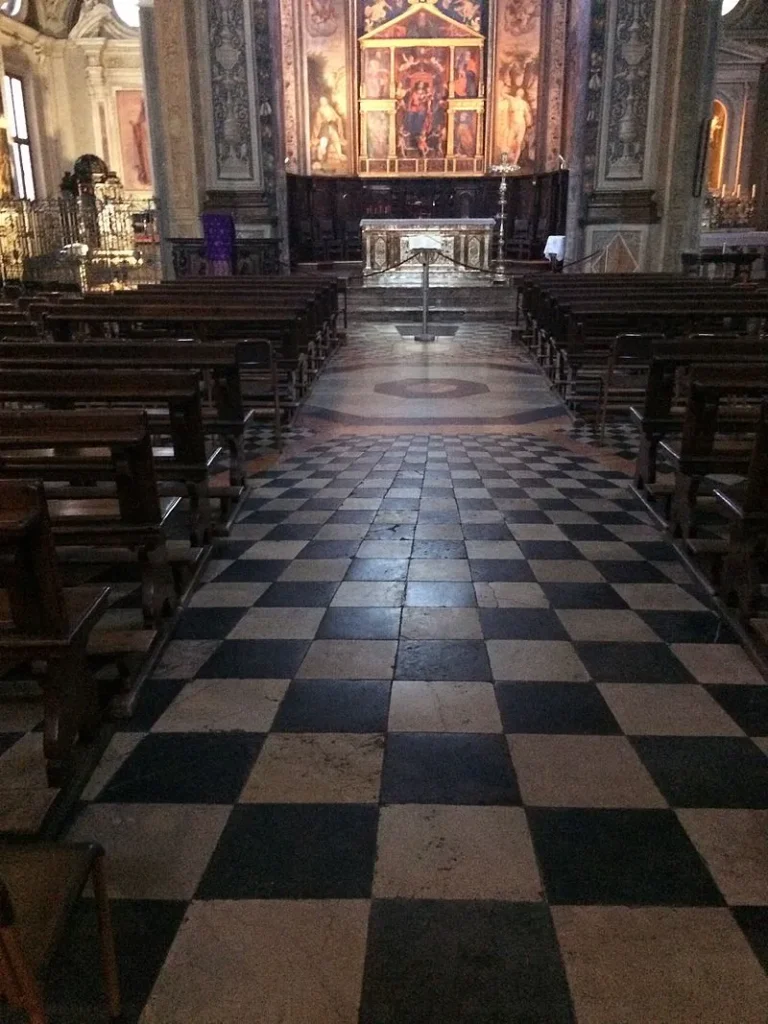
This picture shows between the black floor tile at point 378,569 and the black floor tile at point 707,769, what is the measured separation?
61.0 inches

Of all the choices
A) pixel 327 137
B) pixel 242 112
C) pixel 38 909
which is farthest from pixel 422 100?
pixel 38 909

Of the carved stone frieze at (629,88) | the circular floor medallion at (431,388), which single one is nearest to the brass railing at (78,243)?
the circular floor medallion at (431,388)

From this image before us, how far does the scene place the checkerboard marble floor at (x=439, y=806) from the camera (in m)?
1.59

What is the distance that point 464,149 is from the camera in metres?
21.6

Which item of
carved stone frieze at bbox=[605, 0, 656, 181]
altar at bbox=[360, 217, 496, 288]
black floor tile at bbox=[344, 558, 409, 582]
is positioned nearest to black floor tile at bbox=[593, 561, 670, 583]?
black floor tile at bbox=[344, 558, 409, 582]

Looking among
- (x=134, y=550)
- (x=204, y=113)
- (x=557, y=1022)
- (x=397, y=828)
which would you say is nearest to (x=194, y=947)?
(x=397, y=828)

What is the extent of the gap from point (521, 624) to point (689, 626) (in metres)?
0.68

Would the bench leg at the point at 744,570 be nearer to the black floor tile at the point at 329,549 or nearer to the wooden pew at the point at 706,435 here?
the wooden pew at the point at 706,435

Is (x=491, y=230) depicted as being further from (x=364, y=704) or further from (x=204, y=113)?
(x=364, y=704)

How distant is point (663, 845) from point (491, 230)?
17.9 m

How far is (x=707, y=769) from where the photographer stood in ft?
7.43

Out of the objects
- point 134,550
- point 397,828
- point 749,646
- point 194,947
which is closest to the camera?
point 194,947

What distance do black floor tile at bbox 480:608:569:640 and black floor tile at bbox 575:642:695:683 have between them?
154mm

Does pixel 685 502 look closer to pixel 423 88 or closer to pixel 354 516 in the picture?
pixel 354 516
